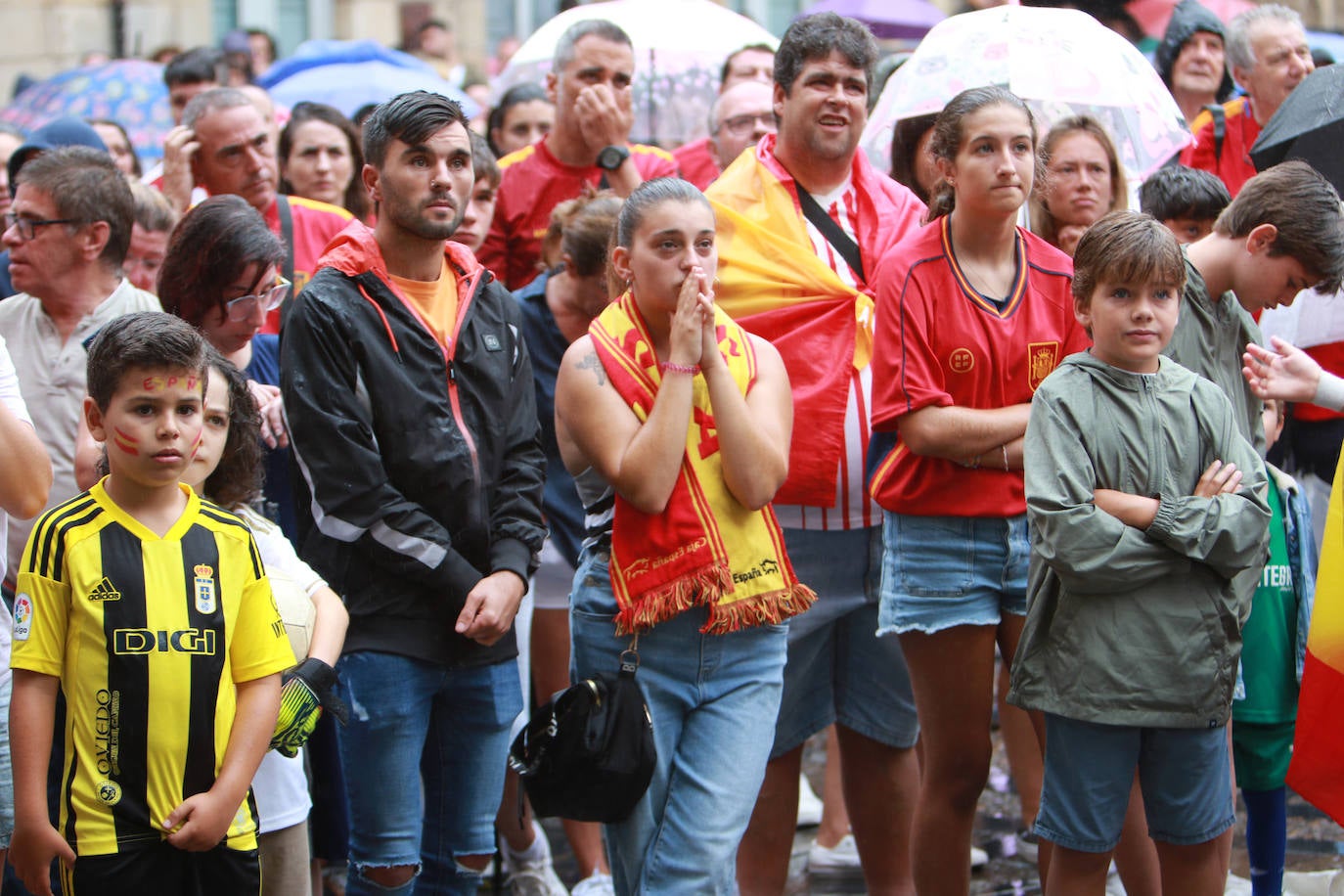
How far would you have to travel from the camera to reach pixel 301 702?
338 cm

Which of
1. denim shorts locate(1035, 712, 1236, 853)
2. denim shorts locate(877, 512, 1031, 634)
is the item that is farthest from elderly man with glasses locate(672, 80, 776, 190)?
denim shorts locate(1035, 712, 1236, 853)

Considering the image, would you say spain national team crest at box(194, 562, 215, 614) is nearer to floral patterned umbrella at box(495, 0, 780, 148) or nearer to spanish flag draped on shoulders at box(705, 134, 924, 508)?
spanish flag draped on shoulders at box(705, 134, 924, 508)

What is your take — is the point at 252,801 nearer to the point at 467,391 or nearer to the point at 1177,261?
the point at 467,391

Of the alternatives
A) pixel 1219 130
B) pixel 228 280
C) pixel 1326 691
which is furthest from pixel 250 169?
pixel 1326 691

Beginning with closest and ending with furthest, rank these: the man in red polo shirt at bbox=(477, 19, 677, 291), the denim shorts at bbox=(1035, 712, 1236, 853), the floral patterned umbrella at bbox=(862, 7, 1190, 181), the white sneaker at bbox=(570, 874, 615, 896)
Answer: the denim shorts at bbox=(1035, 712, 1236, 853) → the white sneaker at bbox=(570, 874, 615, 896) → the floral patterned umbrella at bbox=(862, 7, 1190, 181) → the man in red polo shirt at bbox=(477, 19, 677, 291)

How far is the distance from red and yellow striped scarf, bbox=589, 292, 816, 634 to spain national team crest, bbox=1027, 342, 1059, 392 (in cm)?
78

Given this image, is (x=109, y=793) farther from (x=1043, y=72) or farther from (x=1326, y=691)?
(x=1043, y=72)

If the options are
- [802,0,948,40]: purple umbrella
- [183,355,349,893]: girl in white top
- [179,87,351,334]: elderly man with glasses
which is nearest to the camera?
[183,355,349,893]: girl in white top

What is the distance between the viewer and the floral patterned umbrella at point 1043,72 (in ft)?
16.5

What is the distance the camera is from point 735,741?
3596 mm

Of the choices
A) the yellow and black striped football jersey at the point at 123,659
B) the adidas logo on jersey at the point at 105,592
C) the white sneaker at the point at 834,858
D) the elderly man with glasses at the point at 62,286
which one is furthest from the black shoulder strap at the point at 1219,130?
the adidas logo on jersey at the point at 105,592

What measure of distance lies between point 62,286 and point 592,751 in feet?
6.75

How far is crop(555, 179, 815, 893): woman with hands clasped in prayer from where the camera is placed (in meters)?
3.55

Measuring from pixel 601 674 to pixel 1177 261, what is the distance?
5.36 feet
